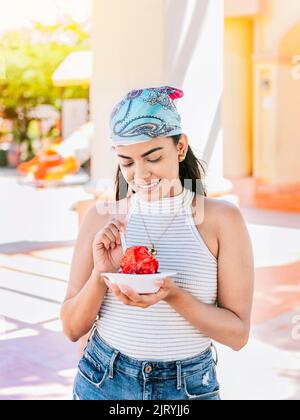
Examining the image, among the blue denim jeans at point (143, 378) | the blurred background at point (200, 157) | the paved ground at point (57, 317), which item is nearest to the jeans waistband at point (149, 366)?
the blue denim jeans at point (143, 378)

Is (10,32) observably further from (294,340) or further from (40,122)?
(294,340)

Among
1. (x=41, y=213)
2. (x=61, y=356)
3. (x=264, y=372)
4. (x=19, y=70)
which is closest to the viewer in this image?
(x=264, y=372)

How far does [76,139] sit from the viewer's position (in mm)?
20234

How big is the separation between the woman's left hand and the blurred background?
201 cm

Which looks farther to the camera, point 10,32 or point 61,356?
point 10,32

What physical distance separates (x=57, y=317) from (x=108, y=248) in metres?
4.28

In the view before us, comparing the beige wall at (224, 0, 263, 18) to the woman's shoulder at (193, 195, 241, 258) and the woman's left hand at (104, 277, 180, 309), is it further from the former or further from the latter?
the woman's left hand at (104, 277, 180, 309)

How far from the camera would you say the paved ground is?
4.32 meters

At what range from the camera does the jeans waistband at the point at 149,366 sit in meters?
1.74

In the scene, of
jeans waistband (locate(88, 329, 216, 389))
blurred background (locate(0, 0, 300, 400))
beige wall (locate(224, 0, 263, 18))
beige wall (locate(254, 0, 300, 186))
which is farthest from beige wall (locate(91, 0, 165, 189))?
beige wall (locate(224, 0, 263, 18))

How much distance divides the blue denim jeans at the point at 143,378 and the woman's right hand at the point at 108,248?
0.67 feet

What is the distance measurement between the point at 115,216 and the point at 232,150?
13.4 meters

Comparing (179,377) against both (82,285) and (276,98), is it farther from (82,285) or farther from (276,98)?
(276,98)

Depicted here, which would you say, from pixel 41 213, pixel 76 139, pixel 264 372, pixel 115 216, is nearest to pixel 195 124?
pixel 264 372
